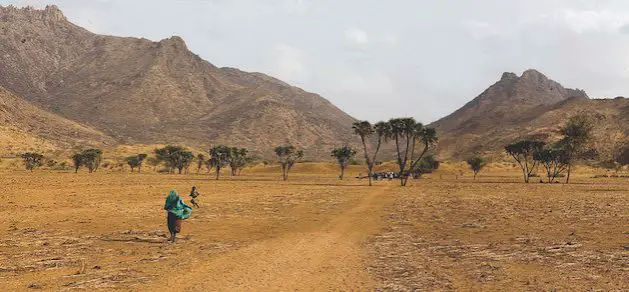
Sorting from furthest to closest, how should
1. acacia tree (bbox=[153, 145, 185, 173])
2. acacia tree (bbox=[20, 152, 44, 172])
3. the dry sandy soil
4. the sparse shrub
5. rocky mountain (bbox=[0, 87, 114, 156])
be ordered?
1. rocky mountain (bbox=[0, 87, 114, 156])
2. acacia tree (bbox=[153, 145, 185, 173])
3. the sparse shrub
4. acacia tree (bbox=[20, 152, 44, 172])
5. the dry sandy soil

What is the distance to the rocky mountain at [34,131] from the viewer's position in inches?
5074

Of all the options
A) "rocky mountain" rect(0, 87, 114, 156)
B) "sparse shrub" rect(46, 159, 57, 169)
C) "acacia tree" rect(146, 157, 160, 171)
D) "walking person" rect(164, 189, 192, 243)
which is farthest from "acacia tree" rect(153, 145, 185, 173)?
"walking person" rect(164, 189, 192, 243)

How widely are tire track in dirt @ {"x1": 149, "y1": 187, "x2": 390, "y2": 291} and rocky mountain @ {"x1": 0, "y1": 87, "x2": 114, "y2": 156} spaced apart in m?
125

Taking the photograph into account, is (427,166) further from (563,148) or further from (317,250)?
(317,250)

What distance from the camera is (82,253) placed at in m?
16.7

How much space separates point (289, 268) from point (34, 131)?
531ft

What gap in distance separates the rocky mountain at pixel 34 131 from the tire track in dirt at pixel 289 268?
125 meters

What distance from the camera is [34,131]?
149750 millimetres

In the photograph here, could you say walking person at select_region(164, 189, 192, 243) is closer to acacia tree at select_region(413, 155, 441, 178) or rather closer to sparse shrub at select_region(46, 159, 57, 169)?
acacia tree at select_region(413, 155, 441, 178)

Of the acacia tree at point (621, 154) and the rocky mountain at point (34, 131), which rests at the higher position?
the rocky mountain at point (34, 131)

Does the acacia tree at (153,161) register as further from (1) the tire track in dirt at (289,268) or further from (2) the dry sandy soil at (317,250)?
(1) the tire track in dirt at (289,268)

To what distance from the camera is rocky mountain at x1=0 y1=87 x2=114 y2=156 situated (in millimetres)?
128875

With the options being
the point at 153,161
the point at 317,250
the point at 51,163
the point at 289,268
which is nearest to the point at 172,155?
the point at 153,161

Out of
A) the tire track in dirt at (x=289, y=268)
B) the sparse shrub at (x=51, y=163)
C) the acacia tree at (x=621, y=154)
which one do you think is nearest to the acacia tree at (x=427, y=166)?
the acacia tree at (x=621, y=154)
